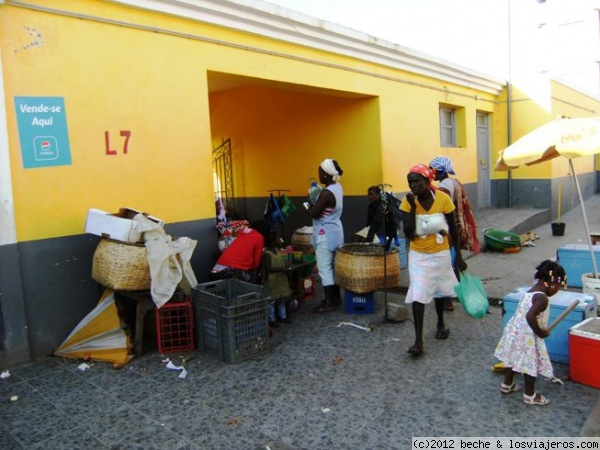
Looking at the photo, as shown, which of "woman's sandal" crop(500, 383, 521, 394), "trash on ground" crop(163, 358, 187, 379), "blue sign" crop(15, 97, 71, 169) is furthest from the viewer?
"blue sign" crop(15, 97, 71, 169)

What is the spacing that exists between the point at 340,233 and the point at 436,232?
1.79 meters

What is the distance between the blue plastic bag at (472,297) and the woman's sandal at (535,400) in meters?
0.99

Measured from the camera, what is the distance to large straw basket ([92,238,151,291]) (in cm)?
440

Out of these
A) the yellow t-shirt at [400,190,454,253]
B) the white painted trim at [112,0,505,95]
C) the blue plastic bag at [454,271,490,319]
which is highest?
the white painted trim at [112,0,505,95]

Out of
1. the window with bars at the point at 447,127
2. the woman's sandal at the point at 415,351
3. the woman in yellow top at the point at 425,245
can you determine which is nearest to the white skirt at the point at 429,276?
the woman in yellow top at the point at 425,245

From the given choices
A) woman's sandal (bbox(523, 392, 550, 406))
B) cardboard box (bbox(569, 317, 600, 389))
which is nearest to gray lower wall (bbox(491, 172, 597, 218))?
cardboard box (bbox(569, 317, 600, 389))

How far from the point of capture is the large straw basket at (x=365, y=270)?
5652mm

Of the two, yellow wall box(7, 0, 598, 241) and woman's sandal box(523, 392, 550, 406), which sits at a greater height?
yellow wall box(7, 0, 598, 241)

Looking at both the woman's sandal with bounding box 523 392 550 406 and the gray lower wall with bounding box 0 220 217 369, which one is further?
the gray lower wall with bounding box 0 220 217 369

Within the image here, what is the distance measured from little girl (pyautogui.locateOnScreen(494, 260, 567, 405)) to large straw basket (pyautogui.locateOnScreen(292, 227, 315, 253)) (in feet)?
14.6

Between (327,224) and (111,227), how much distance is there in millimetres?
2560

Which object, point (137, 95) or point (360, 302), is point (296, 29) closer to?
point (137, 95)

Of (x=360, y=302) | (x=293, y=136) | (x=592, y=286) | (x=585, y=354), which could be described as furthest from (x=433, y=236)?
(x=293, y=136)

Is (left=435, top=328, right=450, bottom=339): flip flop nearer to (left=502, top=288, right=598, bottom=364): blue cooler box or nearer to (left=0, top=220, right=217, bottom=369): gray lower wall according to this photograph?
(left=502, top=288, right=598, bottom=364): blue cooler box
